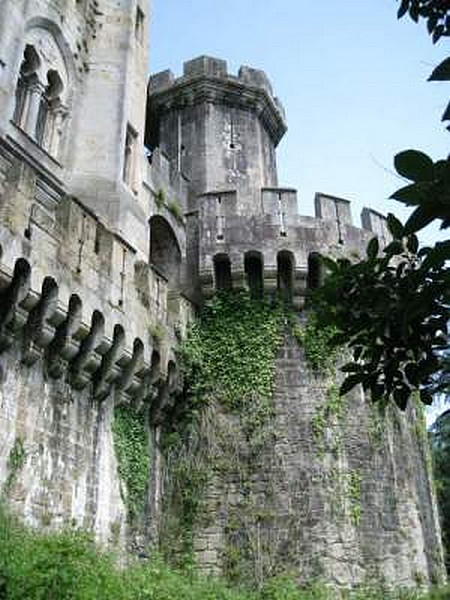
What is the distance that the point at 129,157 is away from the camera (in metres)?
15.3

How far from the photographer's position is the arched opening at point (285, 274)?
47.7 feet

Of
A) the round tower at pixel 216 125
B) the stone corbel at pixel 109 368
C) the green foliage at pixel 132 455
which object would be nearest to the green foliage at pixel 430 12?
the stone corbel at pixel 109 368

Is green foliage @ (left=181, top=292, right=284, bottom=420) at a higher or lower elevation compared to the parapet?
lower

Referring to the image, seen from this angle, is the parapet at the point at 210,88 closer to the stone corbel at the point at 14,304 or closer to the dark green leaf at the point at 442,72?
the stone corbel at the point at 14,304

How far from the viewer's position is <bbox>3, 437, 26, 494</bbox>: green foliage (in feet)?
→ 30.2

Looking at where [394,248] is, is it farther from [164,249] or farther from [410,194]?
[164,249]

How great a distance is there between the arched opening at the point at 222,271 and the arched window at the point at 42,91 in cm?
363

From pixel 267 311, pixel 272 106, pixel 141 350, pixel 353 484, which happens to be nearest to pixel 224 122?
pixel 272 106

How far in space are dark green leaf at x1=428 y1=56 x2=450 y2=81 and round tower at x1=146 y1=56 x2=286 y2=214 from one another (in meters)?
14.4

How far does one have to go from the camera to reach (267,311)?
14.3 metres

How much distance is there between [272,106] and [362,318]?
1639cm

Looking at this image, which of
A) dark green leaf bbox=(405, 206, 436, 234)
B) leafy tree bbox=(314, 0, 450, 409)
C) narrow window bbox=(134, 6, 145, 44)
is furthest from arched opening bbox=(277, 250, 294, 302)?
dark green leaf bbox=(405, 206, 436, 234)

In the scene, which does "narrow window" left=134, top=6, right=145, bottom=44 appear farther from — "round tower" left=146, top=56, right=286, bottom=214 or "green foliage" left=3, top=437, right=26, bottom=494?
"green foliage" left=3, top=437, right=26, bottom=494

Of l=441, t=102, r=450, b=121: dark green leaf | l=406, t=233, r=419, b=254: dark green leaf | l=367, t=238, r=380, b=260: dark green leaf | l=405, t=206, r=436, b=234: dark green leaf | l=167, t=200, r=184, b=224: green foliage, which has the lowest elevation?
l=405, t=206, r=436, b=234: dark green leaf
